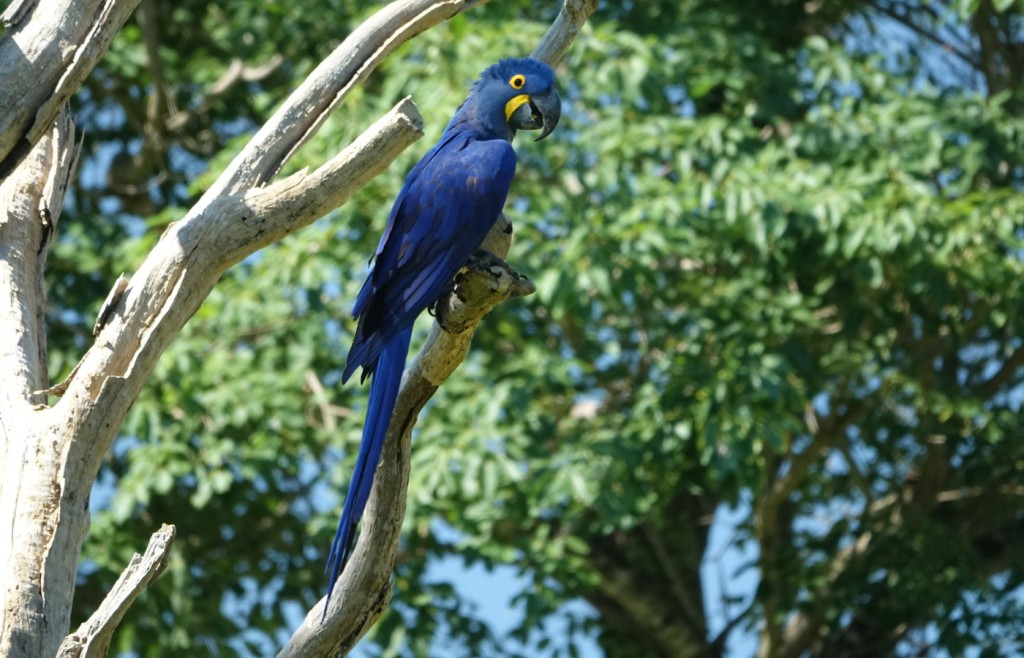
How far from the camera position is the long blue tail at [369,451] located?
9.33ft

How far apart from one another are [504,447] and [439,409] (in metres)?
0.38

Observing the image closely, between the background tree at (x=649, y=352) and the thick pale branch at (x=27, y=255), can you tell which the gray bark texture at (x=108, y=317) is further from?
the background tree at (x=649, y=352)

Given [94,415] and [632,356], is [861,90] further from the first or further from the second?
[94,415]

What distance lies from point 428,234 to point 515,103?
68cm

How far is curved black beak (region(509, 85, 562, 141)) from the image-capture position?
394 cm

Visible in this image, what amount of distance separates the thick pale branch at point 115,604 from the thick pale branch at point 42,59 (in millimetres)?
898

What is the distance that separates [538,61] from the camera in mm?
3877

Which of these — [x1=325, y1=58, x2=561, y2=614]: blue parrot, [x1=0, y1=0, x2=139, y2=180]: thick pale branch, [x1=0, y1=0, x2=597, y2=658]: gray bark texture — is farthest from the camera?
[x1=325, y1=58, x2=561, y2=614]: blue parrot

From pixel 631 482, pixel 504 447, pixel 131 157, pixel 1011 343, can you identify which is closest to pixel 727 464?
pixel 631 482

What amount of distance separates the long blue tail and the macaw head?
1016mm

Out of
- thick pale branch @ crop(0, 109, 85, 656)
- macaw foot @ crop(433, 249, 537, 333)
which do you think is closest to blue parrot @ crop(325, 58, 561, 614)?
macaw foot @ crop(433, 249, 537, 333)

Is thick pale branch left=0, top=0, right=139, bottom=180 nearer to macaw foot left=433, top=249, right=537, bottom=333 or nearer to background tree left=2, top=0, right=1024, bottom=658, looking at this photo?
macaw foot left=433, top=249, right=537, bottom=333

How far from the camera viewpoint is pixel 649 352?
20.5 feet

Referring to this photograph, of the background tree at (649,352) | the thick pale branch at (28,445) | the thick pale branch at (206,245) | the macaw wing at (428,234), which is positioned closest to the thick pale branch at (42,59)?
the thick pale branch at (28,445)
